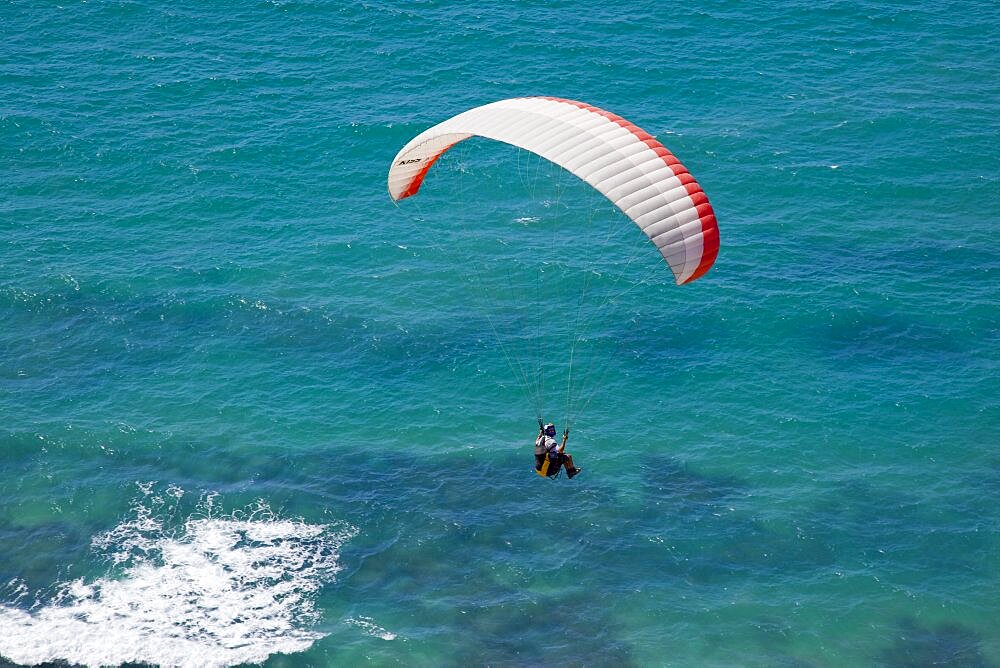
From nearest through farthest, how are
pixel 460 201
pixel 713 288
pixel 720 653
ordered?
1. pixel 720 653
2. pixel 713 288
3. pixel 460 201

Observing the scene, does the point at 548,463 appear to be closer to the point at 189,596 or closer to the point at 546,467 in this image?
the point at 546,467

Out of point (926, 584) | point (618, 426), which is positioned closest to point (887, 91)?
point (618, 426)

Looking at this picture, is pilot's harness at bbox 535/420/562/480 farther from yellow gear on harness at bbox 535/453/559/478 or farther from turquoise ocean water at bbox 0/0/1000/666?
turquoise ocean water at bbox 0/0/1000/666

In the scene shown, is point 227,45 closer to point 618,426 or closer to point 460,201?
point 460,201

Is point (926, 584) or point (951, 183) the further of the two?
point (951, 183)

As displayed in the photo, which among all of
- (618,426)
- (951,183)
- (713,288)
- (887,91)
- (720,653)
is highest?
(887,91)

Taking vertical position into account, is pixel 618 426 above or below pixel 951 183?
below

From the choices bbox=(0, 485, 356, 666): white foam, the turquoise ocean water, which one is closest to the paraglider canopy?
the turquoise ocean water
